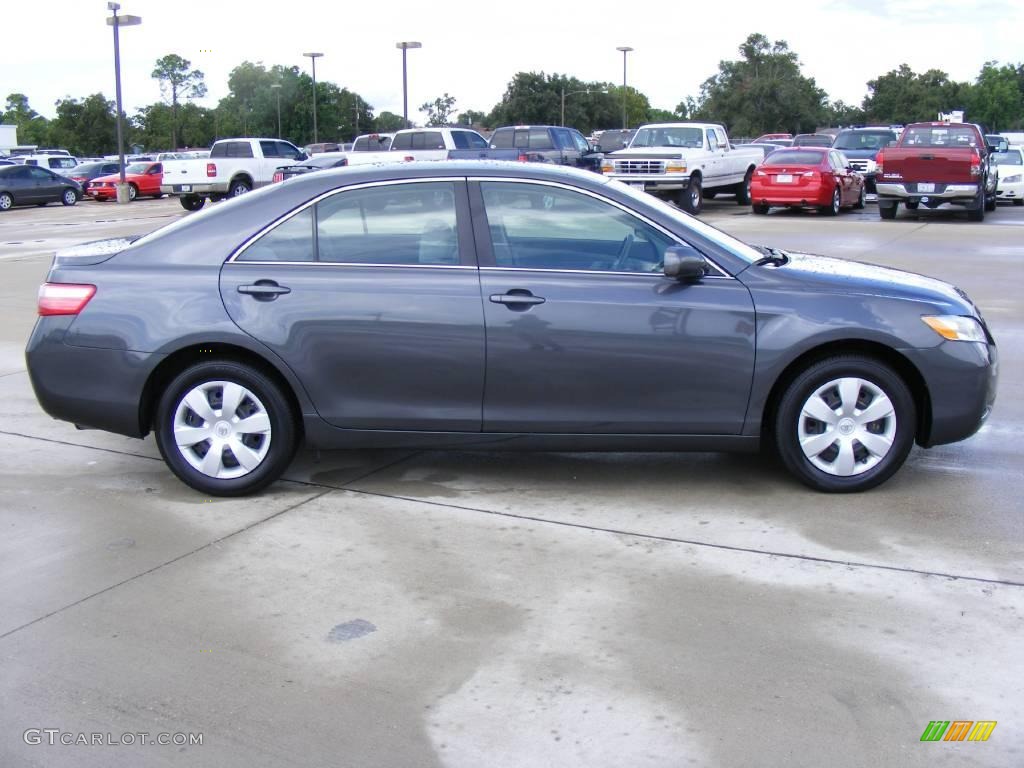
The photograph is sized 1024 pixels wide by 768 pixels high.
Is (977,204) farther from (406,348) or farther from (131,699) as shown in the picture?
(131,699)

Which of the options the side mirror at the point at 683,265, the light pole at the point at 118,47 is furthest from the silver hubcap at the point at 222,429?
the light pole at the point at 118,47

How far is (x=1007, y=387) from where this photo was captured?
803 cm

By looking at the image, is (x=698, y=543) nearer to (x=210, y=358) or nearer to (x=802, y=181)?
(x=210, y=358)

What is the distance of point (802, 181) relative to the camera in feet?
79.7

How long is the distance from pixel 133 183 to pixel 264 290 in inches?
1455

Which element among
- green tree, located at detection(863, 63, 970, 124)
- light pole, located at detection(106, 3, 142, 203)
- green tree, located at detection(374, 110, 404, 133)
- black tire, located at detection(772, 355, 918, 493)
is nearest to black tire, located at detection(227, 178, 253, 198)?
light pole, located at detection(106, 3, 142, 203)

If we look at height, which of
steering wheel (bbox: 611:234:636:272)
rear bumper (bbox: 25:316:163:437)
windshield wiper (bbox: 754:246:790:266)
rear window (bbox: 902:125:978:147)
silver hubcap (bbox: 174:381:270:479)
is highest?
rear window (bbox: 902:125:978:147)

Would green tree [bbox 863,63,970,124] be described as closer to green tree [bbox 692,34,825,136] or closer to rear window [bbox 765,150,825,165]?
green tree [bbox 692,34,825,136]

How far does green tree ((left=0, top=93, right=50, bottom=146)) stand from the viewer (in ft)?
330

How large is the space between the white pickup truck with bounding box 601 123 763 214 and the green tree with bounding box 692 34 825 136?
214 ft

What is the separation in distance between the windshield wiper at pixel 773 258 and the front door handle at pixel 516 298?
1152 mm

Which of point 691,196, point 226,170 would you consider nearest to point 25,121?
point 226,170

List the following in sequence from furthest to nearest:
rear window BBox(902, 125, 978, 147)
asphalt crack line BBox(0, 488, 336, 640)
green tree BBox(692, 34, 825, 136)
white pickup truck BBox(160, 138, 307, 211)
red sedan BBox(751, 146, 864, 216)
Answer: green tree BBox(692, 34, 825, 136) → white pickup truck BBox(160, 138, 307, 211) → red sedan BBox(751, 146, 864, 216) → rear window BBox(902, 125, 978, 147) → asphalt crack line BBox(0, 488, 336, 640)

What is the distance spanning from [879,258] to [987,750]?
44.2 feet
